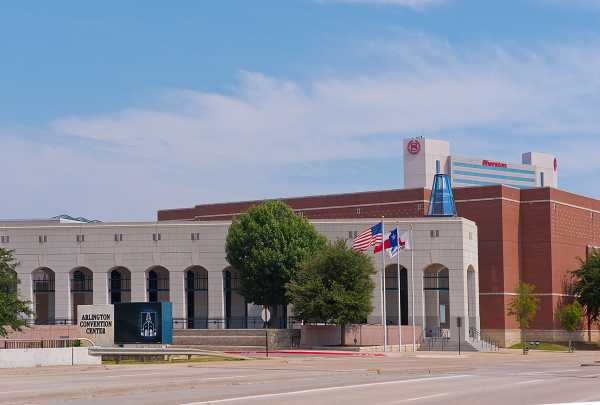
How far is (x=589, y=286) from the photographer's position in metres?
94.2

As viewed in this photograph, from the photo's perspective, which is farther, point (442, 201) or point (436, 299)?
point (436, 299)

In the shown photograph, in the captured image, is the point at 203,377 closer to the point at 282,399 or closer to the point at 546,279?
the point at 282,399

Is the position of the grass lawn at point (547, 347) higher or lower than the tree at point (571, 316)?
lower

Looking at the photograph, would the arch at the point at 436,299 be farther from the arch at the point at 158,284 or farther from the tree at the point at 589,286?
the arch at the point at 158,284

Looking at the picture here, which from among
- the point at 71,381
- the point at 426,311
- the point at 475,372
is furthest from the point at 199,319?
the point at 71,381

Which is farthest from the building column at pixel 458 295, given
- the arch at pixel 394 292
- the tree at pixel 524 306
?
the tree at pixel 524 306

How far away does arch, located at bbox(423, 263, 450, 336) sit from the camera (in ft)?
292

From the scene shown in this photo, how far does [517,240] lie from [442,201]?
12056 mm

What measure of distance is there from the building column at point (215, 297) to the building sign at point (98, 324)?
21.7 metres

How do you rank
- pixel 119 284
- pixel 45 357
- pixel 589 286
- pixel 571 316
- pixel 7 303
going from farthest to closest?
pixel 589 286
pixel 571 316
pixel 119 284
pixel 7 303
pixel 45 357

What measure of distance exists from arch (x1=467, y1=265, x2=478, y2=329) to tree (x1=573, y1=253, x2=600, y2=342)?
1244cm

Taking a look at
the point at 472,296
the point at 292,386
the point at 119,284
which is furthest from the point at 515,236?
the point at 292,386

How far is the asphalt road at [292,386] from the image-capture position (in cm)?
2617

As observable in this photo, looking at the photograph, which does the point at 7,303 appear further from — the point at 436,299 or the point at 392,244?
the point at 436,299
